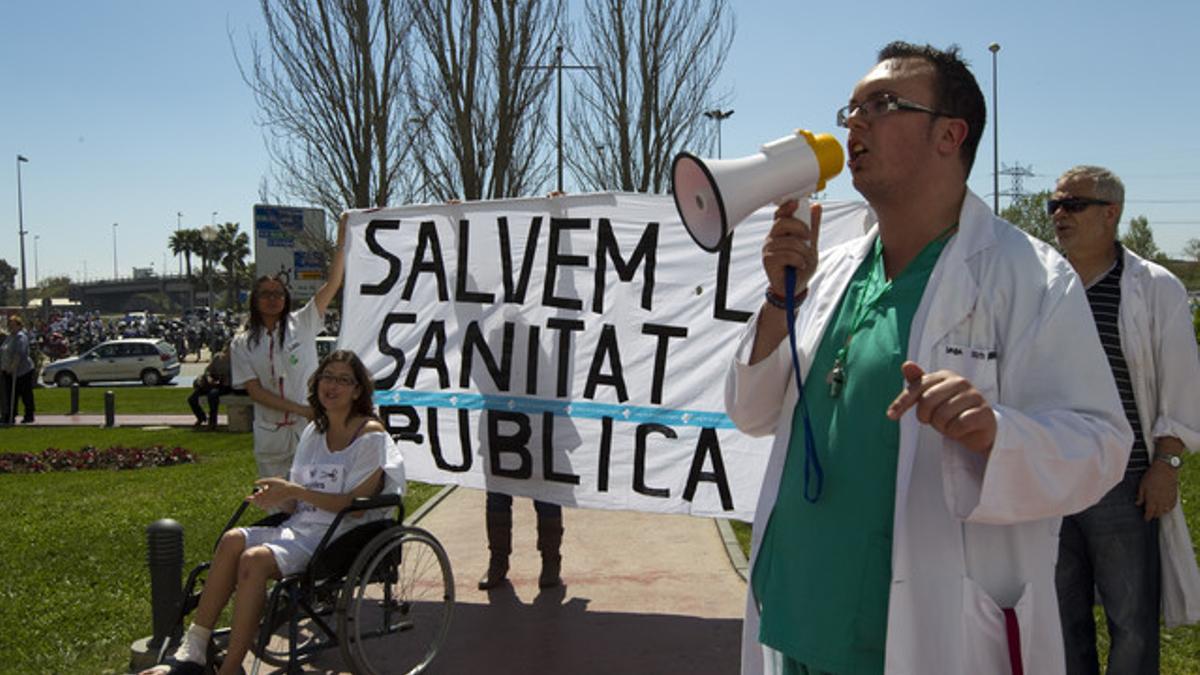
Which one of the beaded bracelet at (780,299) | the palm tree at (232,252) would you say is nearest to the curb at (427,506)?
the beaded bracelet at (780,299)

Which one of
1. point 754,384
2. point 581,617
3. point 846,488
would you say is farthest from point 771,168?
point 581,617

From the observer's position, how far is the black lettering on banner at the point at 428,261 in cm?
629

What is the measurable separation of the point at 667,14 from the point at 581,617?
1533 centimetres

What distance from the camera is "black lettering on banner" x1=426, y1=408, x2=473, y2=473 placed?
605cm

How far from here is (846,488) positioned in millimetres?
2041

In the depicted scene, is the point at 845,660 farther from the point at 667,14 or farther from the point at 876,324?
the point at 667,14

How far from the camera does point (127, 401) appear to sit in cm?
2391

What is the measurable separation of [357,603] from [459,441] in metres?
→ 1.53

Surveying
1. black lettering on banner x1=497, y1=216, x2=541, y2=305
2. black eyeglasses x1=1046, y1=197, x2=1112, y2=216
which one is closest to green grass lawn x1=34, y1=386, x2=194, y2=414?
black lettering on banner x1=497, y1=216, x2=541, y2=305

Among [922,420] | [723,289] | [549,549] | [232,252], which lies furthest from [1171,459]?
[232,252]

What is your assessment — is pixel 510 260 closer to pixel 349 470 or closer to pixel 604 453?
pixel 604 453

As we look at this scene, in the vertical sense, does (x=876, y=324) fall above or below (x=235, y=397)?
above

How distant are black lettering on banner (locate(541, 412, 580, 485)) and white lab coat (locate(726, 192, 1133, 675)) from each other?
158 inches

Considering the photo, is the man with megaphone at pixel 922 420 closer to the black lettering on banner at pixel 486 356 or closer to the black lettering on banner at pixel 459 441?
the black lettering on banner at pixel 486 356
